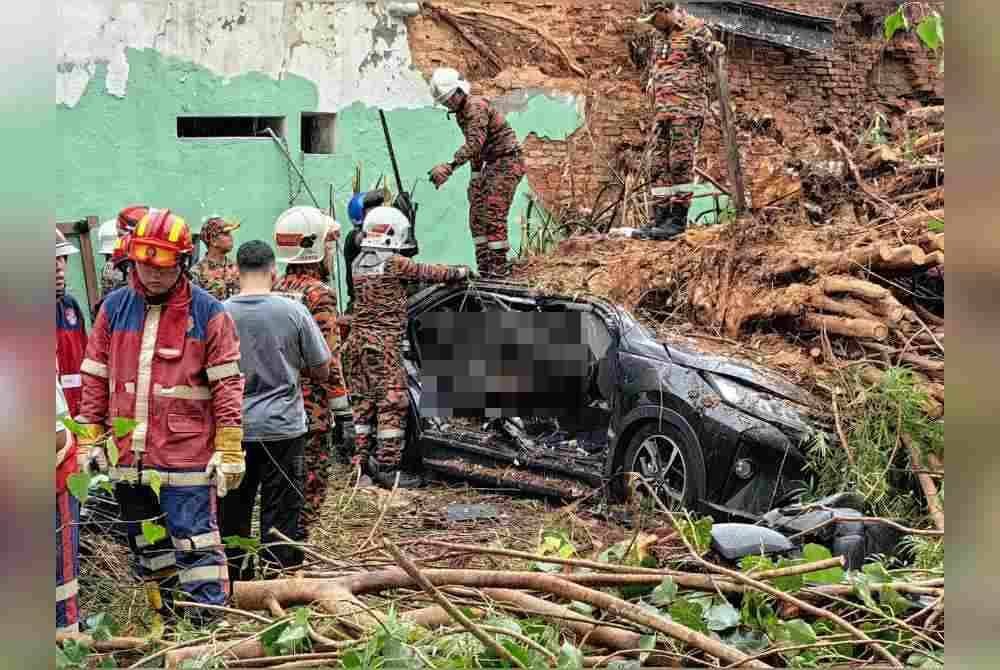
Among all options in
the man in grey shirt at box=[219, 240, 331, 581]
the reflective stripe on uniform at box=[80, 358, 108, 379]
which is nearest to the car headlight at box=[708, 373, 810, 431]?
the man in grey shirt at box=[219, 240, 331, 581]

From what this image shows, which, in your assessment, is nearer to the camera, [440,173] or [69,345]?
[69,345]

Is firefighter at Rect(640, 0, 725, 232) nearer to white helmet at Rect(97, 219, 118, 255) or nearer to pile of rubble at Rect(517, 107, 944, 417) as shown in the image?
pile of rubble at Rect(517, 107, 944, 417)

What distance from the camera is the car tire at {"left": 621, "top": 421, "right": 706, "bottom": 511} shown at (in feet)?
23.0

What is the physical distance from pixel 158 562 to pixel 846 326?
13.5 ft

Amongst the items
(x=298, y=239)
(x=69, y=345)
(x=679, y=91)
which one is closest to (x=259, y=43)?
(x=679, y=91)

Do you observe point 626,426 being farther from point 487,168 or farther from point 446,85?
point 446,85

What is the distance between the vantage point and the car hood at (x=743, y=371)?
722 centimetres

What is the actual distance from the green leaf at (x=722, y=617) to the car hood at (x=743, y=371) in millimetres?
2947

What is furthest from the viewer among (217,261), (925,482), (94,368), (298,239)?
(217,261)

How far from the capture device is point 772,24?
14.9 m

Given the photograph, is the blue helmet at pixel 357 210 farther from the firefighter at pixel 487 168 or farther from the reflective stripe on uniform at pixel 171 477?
the reflective stripe on uniform at pixel 171 477

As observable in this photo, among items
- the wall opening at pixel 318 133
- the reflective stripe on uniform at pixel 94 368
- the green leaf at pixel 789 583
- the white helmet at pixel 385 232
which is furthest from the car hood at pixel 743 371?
the wall opening at pixel 318 133

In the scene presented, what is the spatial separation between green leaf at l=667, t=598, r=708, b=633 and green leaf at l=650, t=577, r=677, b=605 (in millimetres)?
39

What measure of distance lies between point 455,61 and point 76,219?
4.51m
